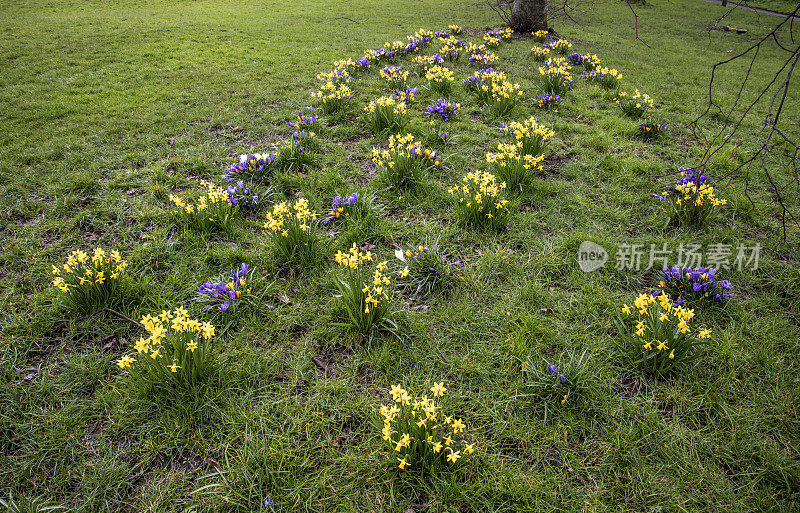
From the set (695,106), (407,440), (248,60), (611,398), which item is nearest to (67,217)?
(407,440)

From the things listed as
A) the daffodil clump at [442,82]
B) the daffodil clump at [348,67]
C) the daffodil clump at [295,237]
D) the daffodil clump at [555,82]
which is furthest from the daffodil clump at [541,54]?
the daffodil clump at [295,237]

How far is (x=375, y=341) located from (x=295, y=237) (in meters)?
1.26

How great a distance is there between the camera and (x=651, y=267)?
350 cm

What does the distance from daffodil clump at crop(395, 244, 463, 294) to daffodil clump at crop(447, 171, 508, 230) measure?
0.70 meters

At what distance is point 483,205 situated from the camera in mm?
3820

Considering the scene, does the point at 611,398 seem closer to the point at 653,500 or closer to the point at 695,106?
the point at 653,500

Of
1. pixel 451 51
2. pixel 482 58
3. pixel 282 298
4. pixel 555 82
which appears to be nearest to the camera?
pixel 282 298

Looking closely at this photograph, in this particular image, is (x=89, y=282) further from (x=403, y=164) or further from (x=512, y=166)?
(x=512, y=166)

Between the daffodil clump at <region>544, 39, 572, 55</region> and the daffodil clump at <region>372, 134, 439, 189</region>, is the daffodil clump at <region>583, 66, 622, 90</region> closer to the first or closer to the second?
the daffodil clump at <region>544, 39, 572, 55</region>

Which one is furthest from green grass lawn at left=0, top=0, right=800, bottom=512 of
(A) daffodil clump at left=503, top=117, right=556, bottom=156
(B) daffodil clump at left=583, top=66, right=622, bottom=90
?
(B) daffodil clump at left=583, top=66, right=622, bottom=90

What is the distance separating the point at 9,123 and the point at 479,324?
303 inches

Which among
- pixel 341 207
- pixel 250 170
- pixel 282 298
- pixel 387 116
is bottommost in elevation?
pixel 282 298

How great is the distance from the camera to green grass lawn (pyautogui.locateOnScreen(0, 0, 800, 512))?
2146 millimetres

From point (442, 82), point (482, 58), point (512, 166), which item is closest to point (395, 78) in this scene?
point (442, 82)
